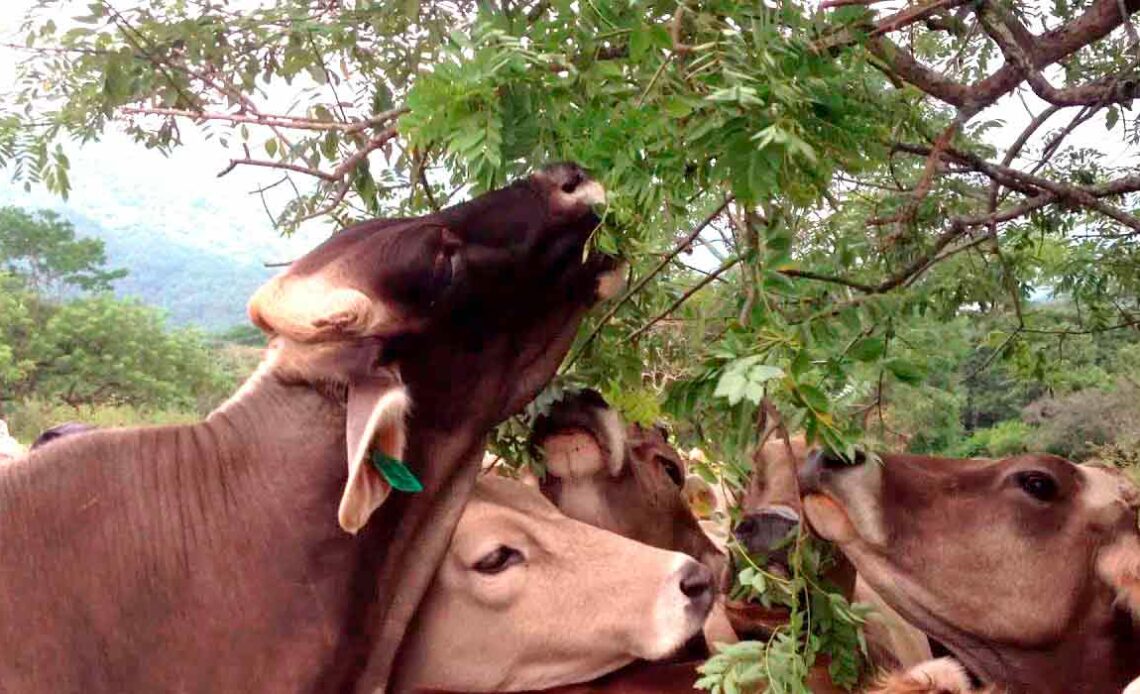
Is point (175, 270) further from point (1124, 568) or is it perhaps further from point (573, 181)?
point (1124, 568)

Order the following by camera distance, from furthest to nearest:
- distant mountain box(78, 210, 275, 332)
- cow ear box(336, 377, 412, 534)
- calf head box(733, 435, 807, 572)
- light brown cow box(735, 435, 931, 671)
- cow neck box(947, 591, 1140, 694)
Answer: distant mountain box(78, 210, 275, 332)
light brown cow box(735, 435, 931, 671)
calf head box(733, 435, 807, 572)
cow neck box(947, 591, 1140, 694)
cow ear box(336, 377, 412, 534)

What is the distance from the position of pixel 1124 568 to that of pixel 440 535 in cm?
215

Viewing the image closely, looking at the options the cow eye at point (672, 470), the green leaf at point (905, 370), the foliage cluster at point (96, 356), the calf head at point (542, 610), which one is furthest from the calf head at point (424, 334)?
the foliage cluster at point (96, 356)

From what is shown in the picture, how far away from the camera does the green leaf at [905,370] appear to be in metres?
3.14

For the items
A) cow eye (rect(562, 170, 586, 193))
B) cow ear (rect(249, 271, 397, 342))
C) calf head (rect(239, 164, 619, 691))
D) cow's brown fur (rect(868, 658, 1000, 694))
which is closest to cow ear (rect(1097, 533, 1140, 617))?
cow's brown fur (rect(868, 658, 1000, 694))

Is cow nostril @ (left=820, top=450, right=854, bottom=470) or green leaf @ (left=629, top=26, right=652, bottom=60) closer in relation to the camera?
green leaf @ (left=629, top=26, right=652, bottom=60)

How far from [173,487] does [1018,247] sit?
4079mm

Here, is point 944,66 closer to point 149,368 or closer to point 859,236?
point 859,236

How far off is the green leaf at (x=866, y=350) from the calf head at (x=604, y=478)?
1.61 metres

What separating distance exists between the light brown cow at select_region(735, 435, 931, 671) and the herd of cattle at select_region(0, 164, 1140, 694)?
28 millimetres

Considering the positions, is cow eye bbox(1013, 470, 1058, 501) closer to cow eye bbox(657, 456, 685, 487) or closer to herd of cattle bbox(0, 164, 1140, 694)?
herd of cattle bbox(0, 164, 1140, 694)

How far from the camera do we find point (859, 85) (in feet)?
11.2

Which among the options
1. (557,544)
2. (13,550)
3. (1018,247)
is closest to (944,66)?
(1018,247)

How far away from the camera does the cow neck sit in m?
3.80
